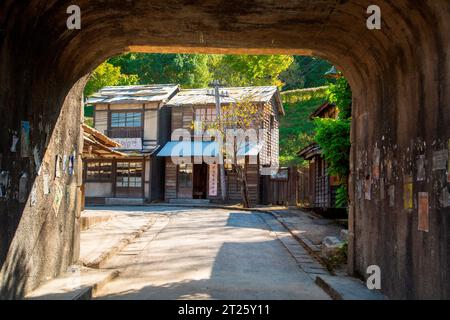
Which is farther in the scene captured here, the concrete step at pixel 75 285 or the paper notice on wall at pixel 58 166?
the paper notice on wall at pixel 58 166

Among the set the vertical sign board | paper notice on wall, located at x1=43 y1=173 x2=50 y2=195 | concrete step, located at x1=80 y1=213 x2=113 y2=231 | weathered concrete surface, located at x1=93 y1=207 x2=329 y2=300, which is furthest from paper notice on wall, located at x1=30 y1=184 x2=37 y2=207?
the vertical sign board

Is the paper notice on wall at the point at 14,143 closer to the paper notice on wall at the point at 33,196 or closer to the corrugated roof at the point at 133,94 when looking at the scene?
the paper notice on wall at the point at 33,196

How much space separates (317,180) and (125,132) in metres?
13.9

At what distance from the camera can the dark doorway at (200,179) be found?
34.3m

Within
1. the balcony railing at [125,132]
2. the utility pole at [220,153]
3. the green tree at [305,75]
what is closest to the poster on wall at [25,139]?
the utility pole at [220,153]

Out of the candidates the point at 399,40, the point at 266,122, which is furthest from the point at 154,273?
the point at 266,122

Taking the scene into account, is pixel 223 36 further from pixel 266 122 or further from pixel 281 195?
pixel 266 122

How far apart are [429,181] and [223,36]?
376 centimetres

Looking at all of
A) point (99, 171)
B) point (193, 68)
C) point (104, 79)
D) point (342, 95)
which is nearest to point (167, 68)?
point (193, 68)

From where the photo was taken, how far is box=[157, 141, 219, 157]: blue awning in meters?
30.7

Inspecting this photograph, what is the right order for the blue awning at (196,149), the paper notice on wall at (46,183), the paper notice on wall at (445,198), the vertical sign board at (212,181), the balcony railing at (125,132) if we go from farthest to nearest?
1. the balcony railing at (125,132)
2. the vertical sign board at (212,181)
3. the blue awning at (196,149)
4. the paper notice on wall at (46,183)
5. the paper notice on wall at (445,198)

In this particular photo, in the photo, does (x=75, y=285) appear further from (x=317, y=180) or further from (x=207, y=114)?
(x=207, y=114)

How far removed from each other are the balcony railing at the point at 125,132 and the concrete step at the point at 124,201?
4165mm
